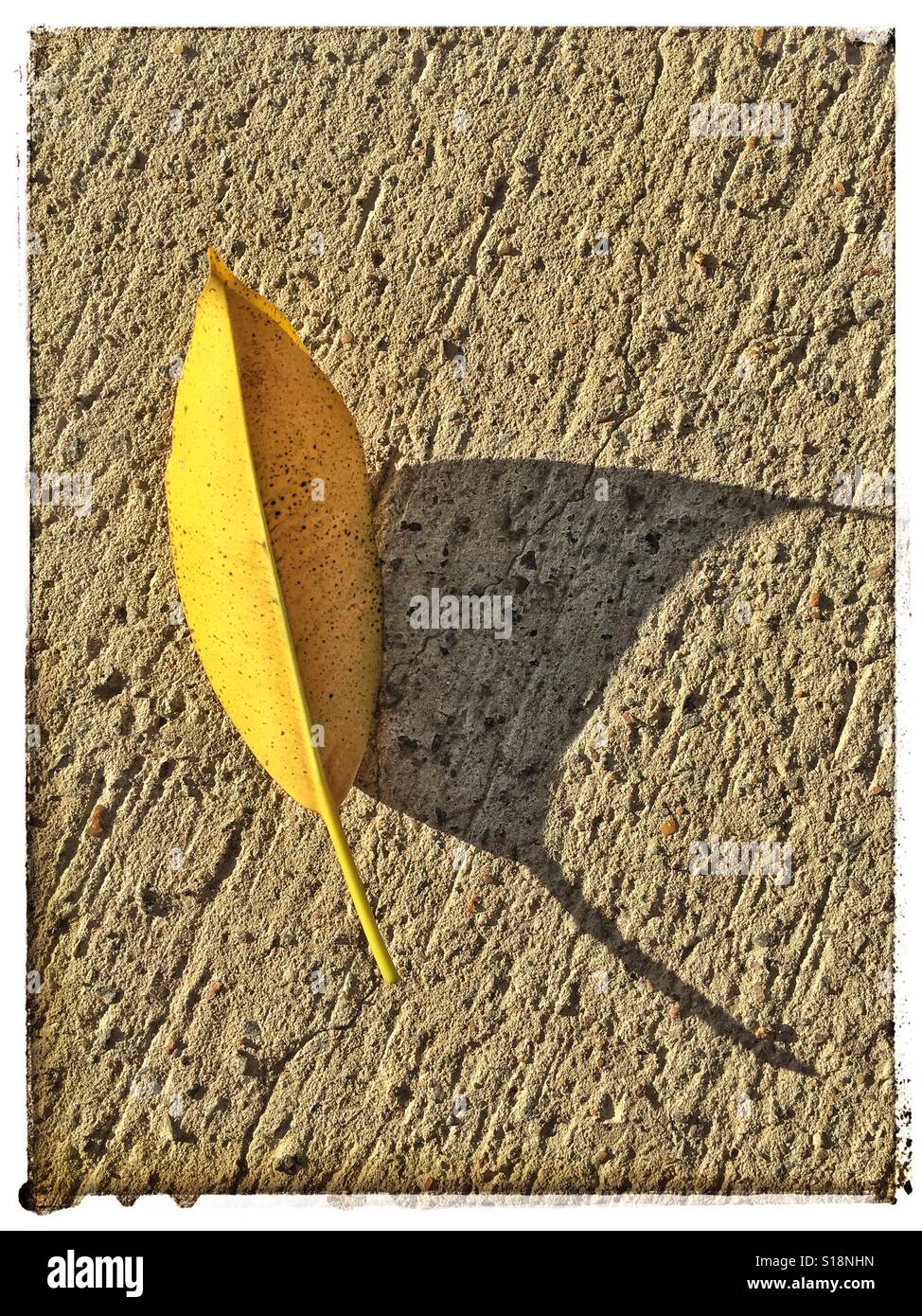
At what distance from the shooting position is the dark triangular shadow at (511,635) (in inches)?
59.3

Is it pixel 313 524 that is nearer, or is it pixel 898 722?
pixel 313 524

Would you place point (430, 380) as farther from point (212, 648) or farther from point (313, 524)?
point (212, 648)

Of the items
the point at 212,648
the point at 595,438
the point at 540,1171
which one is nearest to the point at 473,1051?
the point at 540,1171

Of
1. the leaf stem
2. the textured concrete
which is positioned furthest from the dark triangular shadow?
the leaf stem

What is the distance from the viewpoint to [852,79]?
1544mm

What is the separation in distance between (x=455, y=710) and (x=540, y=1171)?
691 mm

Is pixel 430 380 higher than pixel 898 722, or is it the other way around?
pixel 430 380

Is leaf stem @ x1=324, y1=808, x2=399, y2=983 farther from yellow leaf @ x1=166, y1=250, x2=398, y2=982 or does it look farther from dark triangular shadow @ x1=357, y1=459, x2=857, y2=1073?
dark triangular shadow @ x1=357, y1=459, x2=857, y2=1073

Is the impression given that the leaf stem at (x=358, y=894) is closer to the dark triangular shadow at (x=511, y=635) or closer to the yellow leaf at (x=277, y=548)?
the yellow leaf at (x=277, y=548)

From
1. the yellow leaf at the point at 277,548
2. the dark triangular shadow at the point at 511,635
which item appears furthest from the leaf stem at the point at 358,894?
the dark triangular shadow at the point at 511,635

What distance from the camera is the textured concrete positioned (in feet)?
4.90

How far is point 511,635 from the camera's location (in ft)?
4.95

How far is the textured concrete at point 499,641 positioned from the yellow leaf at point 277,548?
7 cm

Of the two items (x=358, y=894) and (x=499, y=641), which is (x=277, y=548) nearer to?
(x=499, y=641)
